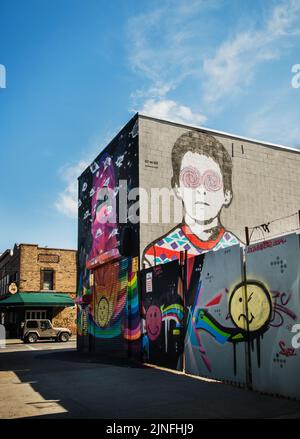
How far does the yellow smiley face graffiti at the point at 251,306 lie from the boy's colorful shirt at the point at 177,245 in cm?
619

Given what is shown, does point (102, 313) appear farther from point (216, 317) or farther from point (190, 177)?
point (216, 317)

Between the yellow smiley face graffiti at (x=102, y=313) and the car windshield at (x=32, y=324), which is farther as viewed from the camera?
the car windshield at (x=32, y=324)

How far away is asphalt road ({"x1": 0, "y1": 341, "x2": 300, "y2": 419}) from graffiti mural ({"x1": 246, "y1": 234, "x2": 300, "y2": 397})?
1.13 ft

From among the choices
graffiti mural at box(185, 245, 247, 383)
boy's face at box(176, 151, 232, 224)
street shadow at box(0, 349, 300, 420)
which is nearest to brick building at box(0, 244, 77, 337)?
boy's face at box(176, 151, 232, 224)

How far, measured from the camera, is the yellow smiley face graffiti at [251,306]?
9.05 m

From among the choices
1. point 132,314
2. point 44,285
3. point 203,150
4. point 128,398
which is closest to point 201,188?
point 203,150

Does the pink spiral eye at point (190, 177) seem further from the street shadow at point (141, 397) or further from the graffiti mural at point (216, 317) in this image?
the street shadow at point (141, 397)

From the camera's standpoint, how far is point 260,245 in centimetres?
934

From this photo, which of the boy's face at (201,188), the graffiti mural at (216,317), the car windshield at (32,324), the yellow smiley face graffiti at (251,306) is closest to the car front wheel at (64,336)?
the car windshield at (32,324)

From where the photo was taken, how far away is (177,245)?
17.1m

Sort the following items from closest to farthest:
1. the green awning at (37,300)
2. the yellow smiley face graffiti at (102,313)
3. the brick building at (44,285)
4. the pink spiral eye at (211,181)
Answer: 1. the pink spiral eye at (211,181)
2. the yellow smiley face graffiti at (102,313)
3. the green awning at (37,300)
4. the brick building at (44,285)

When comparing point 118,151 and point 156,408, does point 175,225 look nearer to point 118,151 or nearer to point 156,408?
point 118,151
